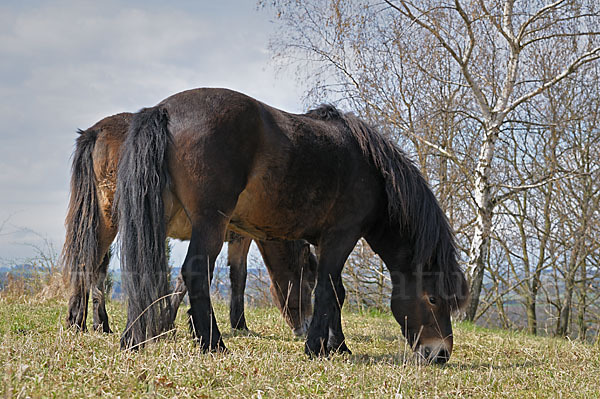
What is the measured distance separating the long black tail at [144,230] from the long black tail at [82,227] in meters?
1.20

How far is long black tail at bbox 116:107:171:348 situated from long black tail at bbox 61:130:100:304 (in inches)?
47.1

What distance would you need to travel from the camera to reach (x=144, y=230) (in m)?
3.45

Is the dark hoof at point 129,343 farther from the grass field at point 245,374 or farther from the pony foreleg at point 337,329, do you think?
the pony foreleg at point 337,329

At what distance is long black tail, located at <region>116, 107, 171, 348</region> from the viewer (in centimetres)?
338

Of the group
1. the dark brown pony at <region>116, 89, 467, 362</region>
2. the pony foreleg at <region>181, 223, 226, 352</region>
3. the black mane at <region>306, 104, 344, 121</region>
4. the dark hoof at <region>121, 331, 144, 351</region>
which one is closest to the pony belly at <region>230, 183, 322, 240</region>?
the dark brown pony at <region>116, 89, 467, 362</region>

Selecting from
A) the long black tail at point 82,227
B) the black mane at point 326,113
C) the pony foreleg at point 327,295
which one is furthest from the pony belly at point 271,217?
the long black tail at point 82,227

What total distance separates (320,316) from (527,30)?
812 cm

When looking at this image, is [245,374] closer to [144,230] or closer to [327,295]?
[144,230]

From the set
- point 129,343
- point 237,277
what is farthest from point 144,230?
point 237,277

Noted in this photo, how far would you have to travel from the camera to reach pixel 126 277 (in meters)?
3.41

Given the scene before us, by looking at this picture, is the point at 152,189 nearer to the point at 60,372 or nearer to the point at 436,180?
the point at 60,372

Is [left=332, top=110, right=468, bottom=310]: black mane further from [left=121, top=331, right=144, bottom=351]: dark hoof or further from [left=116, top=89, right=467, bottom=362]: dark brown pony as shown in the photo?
[left=121, top=331, right=144, bottom=351]: dark hoof

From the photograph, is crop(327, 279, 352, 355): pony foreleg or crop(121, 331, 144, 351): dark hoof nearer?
crop(121, 331, 144, 351): dark hoof

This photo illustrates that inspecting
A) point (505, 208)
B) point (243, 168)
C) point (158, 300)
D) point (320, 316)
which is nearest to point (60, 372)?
point (158, 300)
